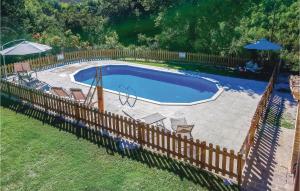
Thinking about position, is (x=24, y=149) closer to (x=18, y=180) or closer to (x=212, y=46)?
(x=18, y=180)

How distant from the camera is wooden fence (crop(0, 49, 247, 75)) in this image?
21.3m

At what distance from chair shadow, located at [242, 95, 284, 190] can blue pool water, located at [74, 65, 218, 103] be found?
5110 mm

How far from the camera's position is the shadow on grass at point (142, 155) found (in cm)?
912

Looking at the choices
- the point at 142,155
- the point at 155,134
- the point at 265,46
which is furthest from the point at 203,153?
the point at 265,46

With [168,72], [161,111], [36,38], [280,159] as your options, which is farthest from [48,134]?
[36,38]

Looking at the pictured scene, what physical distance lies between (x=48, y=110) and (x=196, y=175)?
24.9 feet

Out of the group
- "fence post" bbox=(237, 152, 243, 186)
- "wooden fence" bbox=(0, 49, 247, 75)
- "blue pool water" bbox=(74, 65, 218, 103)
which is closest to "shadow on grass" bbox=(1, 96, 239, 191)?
"fence post" bbox=(237, 152, 243, 186)

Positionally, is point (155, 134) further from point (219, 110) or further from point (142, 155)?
point (219, 110)

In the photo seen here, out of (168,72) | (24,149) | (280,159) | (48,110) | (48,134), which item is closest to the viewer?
(280,159)

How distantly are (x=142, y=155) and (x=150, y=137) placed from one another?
3.43 feet

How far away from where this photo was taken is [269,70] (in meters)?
19.8

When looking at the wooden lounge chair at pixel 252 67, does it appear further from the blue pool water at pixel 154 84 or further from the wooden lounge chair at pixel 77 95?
the wooden lounge chair at pixel 77 95

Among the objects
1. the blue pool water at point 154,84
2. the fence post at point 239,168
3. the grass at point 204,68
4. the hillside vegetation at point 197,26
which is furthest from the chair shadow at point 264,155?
the hillside vegetation at point 197,26

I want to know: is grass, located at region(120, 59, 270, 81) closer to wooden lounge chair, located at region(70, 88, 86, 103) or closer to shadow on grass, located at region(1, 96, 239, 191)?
wooden lounge chair, located at region(70, 88, 86, 103)
